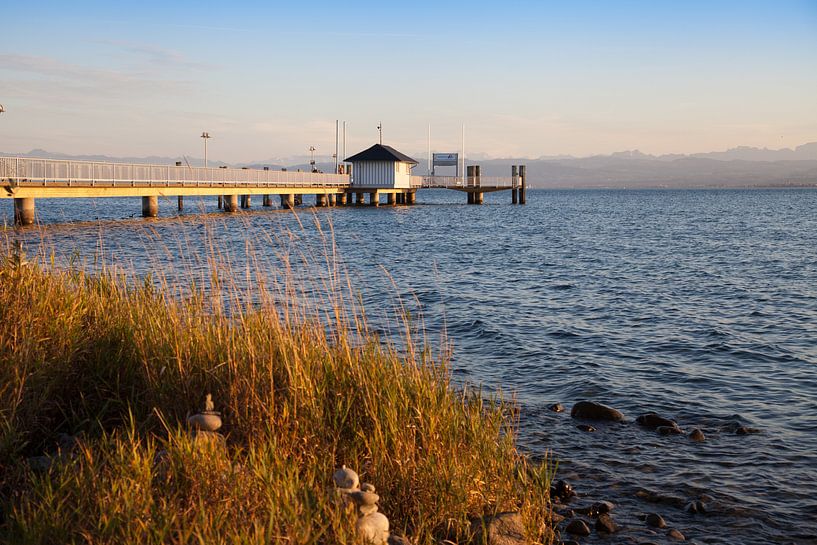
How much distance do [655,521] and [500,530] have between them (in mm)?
1975

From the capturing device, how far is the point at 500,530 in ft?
15.9

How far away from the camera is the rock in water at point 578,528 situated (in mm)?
5840

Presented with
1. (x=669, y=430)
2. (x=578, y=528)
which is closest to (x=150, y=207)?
(x=669, y=430)

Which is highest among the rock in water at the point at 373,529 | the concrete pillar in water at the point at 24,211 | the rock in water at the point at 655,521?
the concrete pillar in water at the point at 24,211

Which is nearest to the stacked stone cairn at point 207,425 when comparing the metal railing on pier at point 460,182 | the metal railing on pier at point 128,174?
the metal railing on pier at point 128,174

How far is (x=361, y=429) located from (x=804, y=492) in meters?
4.38

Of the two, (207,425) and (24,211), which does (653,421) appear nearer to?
(207,425)

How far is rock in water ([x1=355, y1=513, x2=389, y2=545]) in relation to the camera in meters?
3.92

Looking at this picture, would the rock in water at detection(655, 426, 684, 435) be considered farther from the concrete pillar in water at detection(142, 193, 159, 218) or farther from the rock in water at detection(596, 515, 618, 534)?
the concrete pillar in water at detection(142, 193, 159, 218)

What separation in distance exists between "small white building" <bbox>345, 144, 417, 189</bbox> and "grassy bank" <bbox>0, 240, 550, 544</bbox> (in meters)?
57.4

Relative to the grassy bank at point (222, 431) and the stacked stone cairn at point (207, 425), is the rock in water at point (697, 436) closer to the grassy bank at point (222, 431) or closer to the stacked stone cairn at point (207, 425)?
the grassy bank at point (222, 431)

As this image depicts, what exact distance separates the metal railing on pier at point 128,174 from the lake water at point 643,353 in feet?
8.27

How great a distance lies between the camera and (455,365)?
11242mm

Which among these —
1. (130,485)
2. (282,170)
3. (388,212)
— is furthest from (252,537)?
(388,212)
